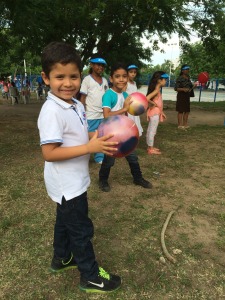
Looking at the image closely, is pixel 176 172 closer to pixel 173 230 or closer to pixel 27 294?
pixel 173 230

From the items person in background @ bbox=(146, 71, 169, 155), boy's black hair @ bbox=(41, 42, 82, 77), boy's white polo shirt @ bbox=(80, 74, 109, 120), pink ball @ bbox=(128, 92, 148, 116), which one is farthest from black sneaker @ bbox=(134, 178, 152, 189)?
boy's black hair @ bbox=(41, 42, 82, 77)

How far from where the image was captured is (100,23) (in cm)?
982

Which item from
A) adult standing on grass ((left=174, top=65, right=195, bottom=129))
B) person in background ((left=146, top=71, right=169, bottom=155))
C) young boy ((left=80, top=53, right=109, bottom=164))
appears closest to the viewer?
young boy ((left=80, top=53, right=109, bottom=164))

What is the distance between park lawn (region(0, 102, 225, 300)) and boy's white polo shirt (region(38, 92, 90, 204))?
0.93 metres

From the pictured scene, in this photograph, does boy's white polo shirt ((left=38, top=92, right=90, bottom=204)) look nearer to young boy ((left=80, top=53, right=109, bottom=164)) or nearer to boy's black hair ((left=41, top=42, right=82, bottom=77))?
Answer: boy's black hair ((left=41, top=42, right=82, bottom=77))

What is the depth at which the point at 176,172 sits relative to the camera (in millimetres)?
5168

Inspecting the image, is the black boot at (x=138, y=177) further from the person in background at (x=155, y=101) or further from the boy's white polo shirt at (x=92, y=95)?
the person in background at (x=155, y=101)

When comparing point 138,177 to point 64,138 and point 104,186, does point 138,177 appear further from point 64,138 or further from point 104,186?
point 64,138

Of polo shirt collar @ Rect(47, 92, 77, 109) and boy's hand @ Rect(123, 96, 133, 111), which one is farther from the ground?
polo shirt collar @ Rect(47, 92, 77, 109)

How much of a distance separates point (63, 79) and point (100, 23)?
28.6ft

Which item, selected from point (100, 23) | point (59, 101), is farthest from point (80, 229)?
point (100, 23)

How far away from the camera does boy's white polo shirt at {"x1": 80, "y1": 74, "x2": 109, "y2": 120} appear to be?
16.5ft

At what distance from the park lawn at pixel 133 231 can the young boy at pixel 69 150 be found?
0.28m

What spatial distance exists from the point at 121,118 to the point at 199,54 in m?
14.8
